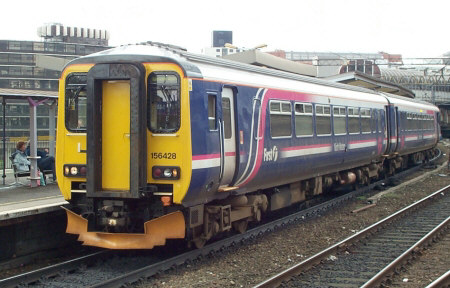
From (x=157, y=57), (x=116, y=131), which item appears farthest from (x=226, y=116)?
(x=116, y=131)

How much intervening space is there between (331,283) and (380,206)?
7265 millimetres

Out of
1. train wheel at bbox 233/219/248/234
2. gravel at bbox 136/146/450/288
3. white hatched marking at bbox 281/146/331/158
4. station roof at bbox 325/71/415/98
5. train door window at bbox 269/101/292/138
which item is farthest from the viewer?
station roof at bbox 325/71/415/98

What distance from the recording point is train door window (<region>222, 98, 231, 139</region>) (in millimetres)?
8938

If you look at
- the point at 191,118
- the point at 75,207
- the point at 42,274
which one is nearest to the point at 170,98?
the point at 191,118

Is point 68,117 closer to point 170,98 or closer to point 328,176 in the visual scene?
point 170,98

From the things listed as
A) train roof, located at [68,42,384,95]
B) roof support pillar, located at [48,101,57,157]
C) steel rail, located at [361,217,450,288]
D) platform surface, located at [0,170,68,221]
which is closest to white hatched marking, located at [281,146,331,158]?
train roof, located at [68,42,384,95]

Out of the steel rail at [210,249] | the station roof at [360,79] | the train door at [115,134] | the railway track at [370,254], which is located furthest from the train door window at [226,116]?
the station roof at [360,79]

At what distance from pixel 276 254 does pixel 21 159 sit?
7.04 meters

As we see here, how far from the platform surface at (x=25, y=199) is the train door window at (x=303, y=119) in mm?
4990

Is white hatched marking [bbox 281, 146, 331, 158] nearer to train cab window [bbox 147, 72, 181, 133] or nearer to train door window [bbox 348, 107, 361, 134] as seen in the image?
train door window [bbox 348, 107, 361, 134]

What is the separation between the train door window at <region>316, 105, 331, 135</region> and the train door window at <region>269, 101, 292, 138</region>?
164 cm

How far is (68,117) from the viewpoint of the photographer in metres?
8.49

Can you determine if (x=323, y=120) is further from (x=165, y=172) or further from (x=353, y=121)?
(x=165, y=172)

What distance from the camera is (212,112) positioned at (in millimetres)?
8523
